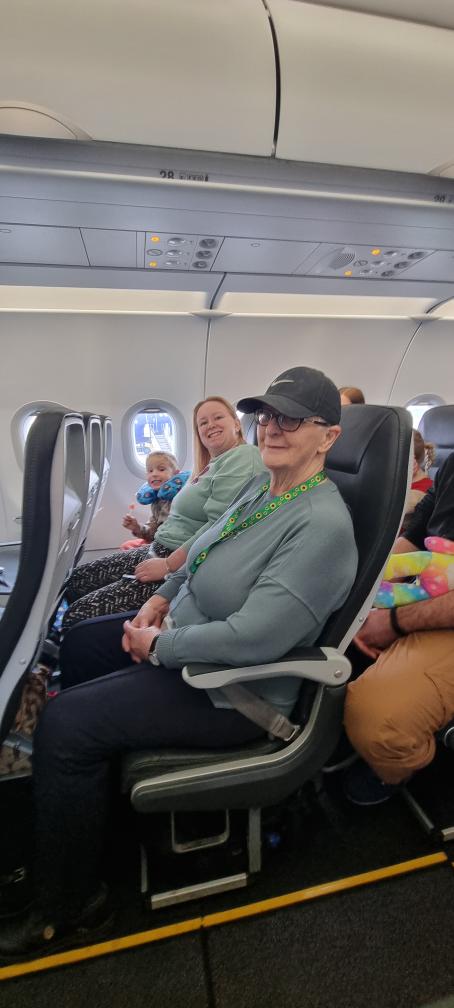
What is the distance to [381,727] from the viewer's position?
153 centimetres

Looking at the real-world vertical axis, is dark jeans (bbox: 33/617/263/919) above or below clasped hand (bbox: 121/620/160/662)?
below

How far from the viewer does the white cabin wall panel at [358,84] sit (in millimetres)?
1807

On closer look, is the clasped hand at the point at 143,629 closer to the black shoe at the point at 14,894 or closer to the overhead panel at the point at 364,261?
the black shoe at the point at 14,894

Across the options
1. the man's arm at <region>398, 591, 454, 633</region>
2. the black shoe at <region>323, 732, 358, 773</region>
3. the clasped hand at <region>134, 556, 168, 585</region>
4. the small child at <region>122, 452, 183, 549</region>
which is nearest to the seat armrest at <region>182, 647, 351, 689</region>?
the man's arm at <region>398, 591, 454, 633</region>

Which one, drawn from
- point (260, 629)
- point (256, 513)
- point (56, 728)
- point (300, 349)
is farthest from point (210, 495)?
point (300, 349)

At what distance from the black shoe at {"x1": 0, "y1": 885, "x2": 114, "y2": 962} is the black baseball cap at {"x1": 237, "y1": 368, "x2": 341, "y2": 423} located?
1.70 meters

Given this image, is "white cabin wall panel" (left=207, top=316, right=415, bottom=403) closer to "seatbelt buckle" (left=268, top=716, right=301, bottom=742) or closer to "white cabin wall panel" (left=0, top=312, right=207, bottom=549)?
"white cabin wall panel" (left=0, top=312, right=207, bottom=549)

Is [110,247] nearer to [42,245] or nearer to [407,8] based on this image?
[42,245]

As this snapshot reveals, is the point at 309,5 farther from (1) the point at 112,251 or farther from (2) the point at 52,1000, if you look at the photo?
(2) the point at 52,1000

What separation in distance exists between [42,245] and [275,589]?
9.68 ft

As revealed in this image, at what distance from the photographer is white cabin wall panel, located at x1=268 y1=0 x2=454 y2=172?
1.81 m

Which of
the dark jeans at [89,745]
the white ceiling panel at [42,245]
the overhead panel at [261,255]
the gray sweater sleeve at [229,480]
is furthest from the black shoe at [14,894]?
the overhead panel at [261,255]

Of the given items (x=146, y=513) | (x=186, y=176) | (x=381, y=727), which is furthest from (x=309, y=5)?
(x=146, y=513)

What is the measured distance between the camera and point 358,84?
188cm
